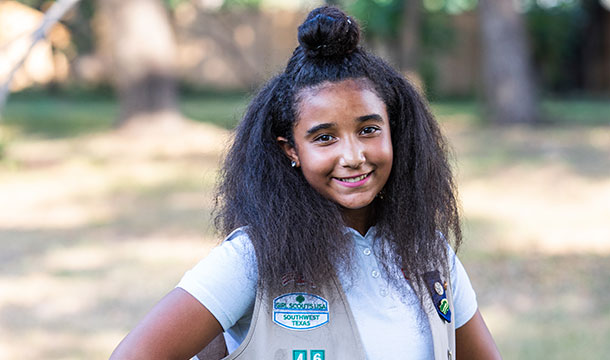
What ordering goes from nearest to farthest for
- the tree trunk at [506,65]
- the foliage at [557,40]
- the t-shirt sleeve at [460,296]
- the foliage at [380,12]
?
the t-shirt sleeve at [460,296], the tree trunk at [506,65], the foliage at [380,12], the foliage at [557,40]

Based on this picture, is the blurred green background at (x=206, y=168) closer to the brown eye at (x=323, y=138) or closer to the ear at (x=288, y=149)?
the ear at (x=288, y=149)

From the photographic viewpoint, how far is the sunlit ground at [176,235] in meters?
4.42

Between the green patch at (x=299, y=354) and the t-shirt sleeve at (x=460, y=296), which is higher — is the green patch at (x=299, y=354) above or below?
below

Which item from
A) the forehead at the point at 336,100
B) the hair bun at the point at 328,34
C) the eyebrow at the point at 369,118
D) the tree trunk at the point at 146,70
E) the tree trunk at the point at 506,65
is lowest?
the eyebrow at the point at 369,118

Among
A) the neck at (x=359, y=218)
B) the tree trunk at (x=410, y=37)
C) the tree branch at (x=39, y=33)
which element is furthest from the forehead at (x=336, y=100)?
the tree trunk at (x=410, y=37)

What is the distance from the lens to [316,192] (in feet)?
5.39

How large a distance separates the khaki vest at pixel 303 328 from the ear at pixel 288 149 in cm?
27

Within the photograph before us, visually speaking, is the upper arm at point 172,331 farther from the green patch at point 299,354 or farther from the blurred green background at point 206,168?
the blurred green background at point 206,168

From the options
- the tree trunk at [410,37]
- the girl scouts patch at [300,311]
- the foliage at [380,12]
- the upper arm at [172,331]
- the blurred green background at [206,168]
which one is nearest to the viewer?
the upper arm at [172,331]

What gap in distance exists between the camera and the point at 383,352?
5.08 ft

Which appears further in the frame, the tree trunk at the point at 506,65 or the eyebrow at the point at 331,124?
the tree trunk at the point at 506,65

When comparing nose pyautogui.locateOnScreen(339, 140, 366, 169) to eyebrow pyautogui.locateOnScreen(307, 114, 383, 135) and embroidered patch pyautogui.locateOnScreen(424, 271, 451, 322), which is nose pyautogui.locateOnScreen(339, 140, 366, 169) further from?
embroidered patch pyautogui.locateOnScreen(424, 271, 451, 322)

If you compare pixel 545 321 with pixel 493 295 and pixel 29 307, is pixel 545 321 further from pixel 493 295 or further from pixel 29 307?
pixel 29 307

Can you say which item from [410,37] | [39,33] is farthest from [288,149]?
[410,37]
